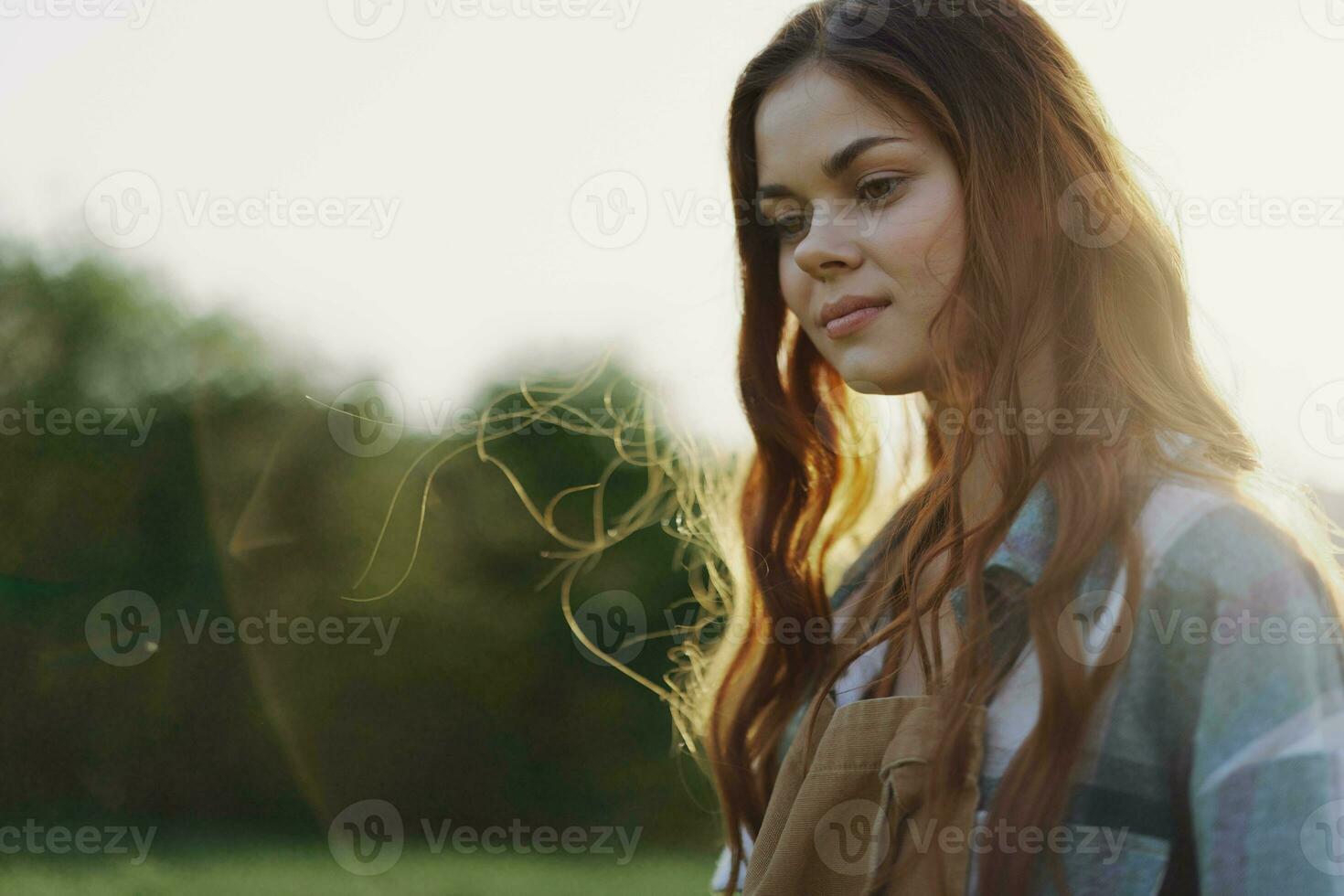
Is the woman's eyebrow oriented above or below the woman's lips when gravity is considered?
above

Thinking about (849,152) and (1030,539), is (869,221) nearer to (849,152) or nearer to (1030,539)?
(849,152)

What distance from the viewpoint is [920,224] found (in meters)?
1.79

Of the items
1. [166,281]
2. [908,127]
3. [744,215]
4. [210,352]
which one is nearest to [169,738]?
[210,352]

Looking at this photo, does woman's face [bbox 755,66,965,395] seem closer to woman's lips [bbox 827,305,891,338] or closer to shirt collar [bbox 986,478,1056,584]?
woman's lips [bbox 827,305,891,338]

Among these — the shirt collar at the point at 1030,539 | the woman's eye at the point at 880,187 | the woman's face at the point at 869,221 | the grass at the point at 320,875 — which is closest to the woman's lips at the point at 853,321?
the woman's face at the point at 869,221

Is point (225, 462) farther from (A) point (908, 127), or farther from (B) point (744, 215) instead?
(A) point (908, 127)

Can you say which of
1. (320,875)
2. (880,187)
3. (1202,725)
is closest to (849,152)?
(880,187)

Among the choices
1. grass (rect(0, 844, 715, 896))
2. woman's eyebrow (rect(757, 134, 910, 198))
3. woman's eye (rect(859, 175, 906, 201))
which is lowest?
grass (rect(0, 844, 715, 896))

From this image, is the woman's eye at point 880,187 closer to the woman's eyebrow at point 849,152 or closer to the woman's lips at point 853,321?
the woman's eyebrow at point 849,152

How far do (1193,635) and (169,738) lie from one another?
7933 mm

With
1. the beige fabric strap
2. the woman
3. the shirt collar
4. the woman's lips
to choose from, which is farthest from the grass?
the shirt collar

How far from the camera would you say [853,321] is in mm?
1876

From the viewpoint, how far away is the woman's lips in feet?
6.11

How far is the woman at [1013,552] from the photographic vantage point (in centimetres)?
142
